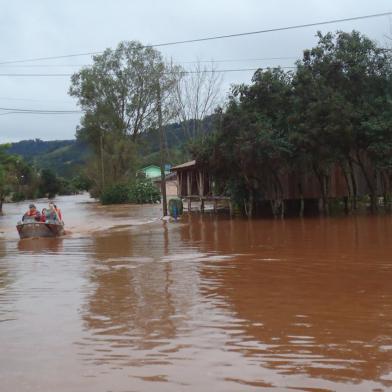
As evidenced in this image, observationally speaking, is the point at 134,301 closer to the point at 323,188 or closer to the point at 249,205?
the point at 249,205

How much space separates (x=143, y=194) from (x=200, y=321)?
47.9 meters

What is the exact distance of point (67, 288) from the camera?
9.96 meters

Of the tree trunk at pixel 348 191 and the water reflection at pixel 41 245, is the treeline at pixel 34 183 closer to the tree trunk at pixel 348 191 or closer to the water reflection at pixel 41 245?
the tree trunk at pixel 348 191

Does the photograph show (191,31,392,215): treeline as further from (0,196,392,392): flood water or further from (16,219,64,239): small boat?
(0,196,392,392): flood water

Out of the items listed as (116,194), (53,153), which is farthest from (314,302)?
(53,153)

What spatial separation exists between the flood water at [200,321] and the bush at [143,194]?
39.9 m

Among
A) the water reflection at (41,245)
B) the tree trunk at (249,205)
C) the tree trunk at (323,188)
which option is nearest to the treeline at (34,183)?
the tree trunk at (249,205)

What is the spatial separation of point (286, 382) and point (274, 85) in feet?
73.3

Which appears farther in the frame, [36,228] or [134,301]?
[36,228]

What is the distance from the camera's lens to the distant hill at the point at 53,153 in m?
139

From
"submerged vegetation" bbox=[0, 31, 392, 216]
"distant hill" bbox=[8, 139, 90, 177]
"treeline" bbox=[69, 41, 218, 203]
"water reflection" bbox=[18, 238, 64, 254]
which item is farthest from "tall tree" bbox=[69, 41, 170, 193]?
"distant hill" bbox=[8, 139, 90, 177]

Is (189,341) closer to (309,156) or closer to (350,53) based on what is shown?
(309,156)

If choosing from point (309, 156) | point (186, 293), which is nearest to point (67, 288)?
point (186, 293)

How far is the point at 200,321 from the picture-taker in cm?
720
